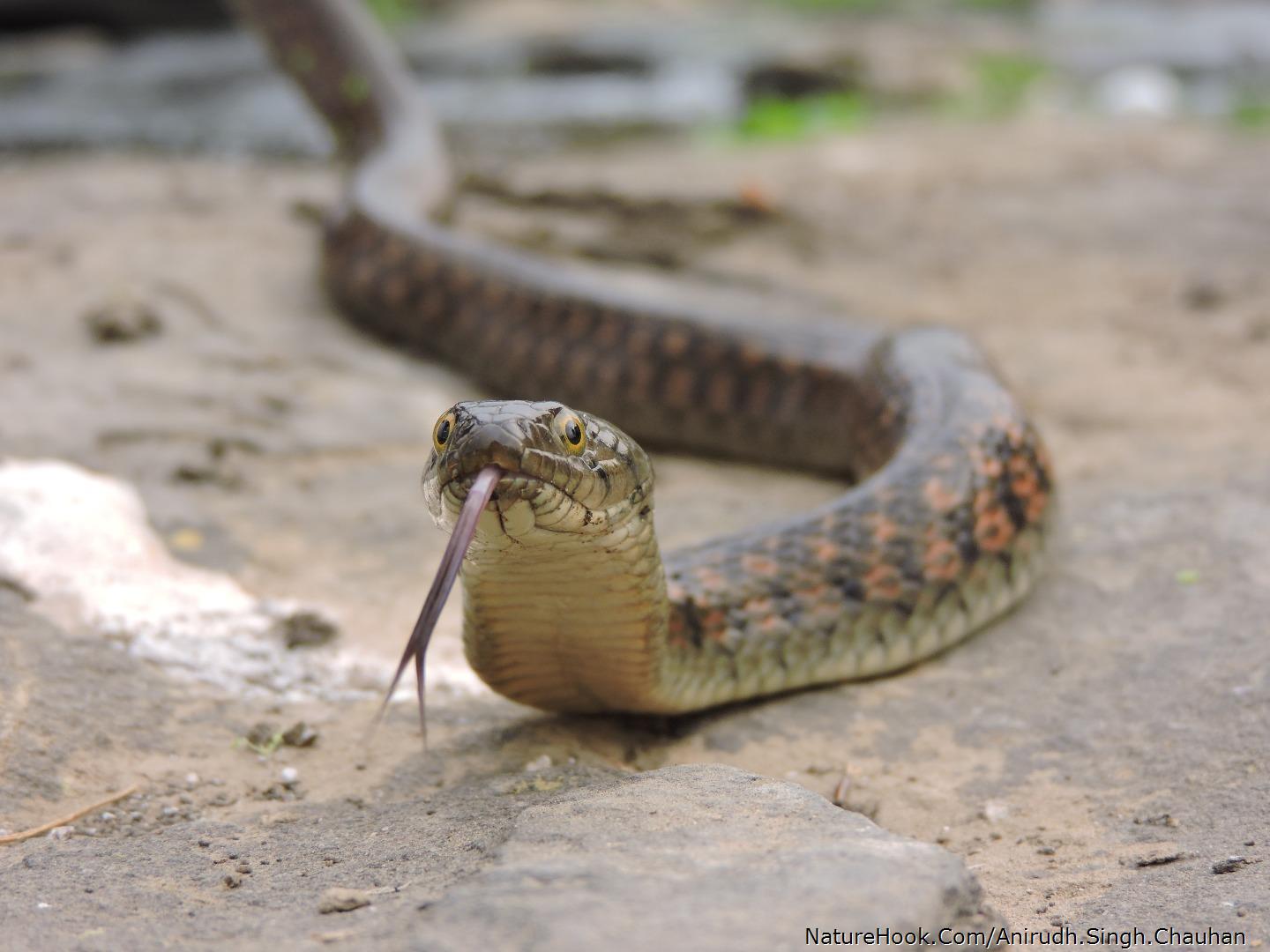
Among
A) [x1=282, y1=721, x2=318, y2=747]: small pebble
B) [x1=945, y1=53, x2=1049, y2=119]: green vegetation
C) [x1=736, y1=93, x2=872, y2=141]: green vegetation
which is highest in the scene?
[x1=945, y1=53, x2=1049, y2=119]: green vegetation

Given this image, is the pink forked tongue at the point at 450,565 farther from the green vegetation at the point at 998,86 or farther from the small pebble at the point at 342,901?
the green vegetation at the point at 998,86

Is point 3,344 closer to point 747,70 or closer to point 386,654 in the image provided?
point 386,654

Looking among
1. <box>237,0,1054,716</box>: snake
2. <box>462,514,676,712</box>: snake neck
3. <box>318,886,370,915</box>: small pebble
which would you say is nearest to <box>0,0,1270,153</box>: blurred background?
<box>237,0,1054,716</box>: snake

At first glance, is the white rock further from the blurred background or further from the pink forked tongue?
the pink forked tongue

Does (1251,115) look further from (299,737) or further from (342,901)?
(342,901)

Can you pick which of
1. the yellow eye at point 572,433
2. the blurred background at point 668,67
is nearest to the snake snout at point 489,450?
the yellow eye at point 572,433

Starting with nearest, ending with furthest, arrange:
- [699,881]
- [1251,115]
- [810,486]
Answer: [699,881], [810,486], [1251,115]

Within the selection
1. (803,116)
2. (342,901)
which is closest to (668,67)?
(803,116)
